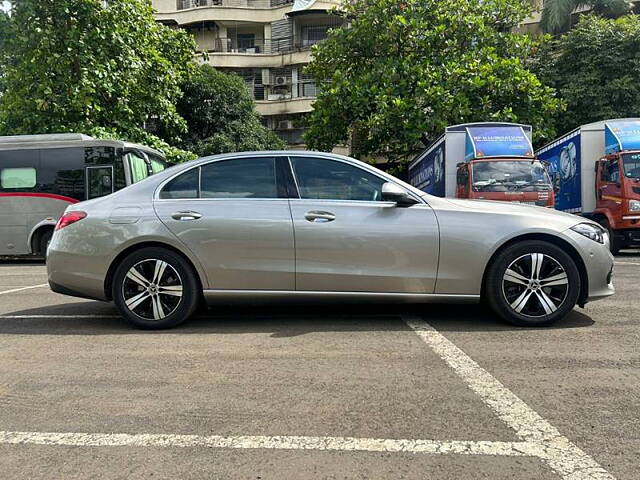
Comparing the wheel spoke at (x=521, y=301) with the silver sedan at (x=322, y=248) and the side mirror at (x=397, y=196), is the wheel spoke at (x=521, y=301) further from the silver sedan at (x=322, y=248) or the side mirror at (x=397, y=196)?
the side mirror at (x=397, y=196)

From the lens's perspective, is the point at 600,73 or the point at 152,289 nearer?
the point at 152,289

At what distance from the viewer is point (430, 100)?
1902 centimetres

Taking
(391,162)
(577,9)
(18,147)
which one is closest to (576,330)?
(18,147)

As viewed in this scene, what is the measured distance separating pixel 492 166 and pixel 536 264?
814cm

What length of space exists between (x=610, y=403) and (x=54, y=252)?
15.3ft

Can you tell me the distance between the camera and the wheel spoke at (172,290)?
4.92m

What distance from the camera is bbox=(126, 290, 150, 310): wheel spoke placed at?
4.94m

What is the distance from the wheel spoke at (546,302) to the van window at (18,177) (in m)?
12.1

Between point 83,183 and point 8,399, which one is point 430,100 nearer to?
point 83,183

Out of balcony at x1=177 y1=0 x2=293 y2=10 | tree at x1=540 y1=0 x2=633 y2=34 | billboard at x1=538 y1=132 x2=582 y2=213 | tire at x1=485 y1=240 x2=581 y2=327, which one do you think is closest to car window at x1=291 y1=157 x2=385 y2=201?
tire at x1=485 y1=240 x2=581 y2=327

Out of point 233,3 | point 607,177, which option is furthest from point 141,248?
point 233,3

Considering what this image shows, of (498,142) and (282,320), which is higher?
(498,142)

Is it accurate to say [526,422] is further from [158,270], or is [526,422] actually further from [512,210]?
[158,270]

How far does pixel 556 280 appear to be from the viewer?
4793 millimetres
